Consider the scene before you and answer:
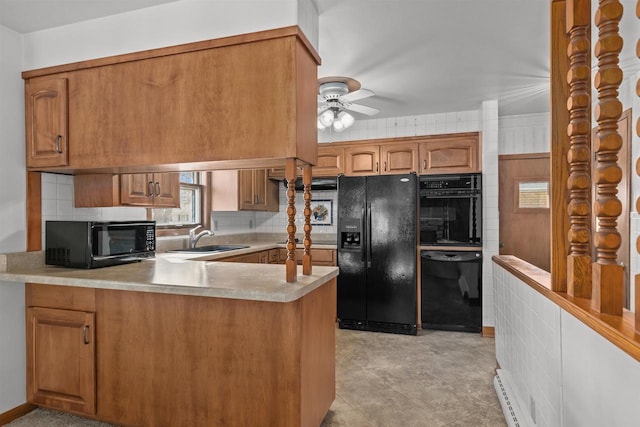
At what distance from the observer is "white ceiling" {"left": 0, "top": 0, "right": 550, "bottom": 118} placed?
218 cm

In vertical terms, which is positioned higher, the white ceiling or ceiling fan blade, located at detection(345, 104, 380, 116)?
the white ceiling

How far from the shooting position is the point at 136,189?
2805mm

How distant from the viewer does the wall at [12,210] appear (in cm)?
229

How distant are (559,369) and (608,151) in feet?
2.79

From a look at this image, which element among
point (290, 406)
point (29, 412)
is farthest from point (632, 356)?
point (29, 412)

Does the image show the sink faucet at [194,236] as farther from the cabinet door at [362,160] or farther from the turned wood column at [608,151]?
the turned wood column at [608,151]

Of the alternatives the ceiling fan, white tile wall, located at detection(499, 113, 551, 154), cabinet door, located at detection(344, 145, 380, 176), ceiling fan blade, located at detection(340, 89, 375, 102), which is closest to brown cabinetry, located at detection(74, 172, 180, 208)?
the ceiling fan

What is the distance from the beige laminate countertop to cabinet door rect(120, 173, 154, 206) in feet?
1.62

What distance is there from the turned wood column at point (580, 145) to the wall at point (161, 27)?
1228 millimetres

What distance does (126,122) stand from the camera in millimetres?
2170

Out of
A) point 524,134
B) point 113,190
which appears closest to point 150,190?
point 113,190

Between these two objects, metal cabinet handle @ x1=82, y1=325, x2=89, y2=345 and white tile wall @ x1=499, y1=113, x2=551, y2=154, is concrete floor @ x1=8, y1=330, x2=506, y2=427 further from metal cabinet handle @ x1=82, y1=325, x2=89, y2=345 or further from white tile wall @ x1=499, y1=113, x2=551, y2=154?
white tile wall @ x1=499, y1=113, x2=551, y2=154

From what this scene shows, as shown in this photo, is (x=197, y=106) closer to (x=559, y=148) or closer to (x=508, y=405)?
(x=559, y=148)

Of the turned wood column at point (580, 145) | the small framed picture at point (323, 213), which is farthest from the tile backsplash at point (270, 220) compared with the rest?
the turned wood column at point (580, 145)
